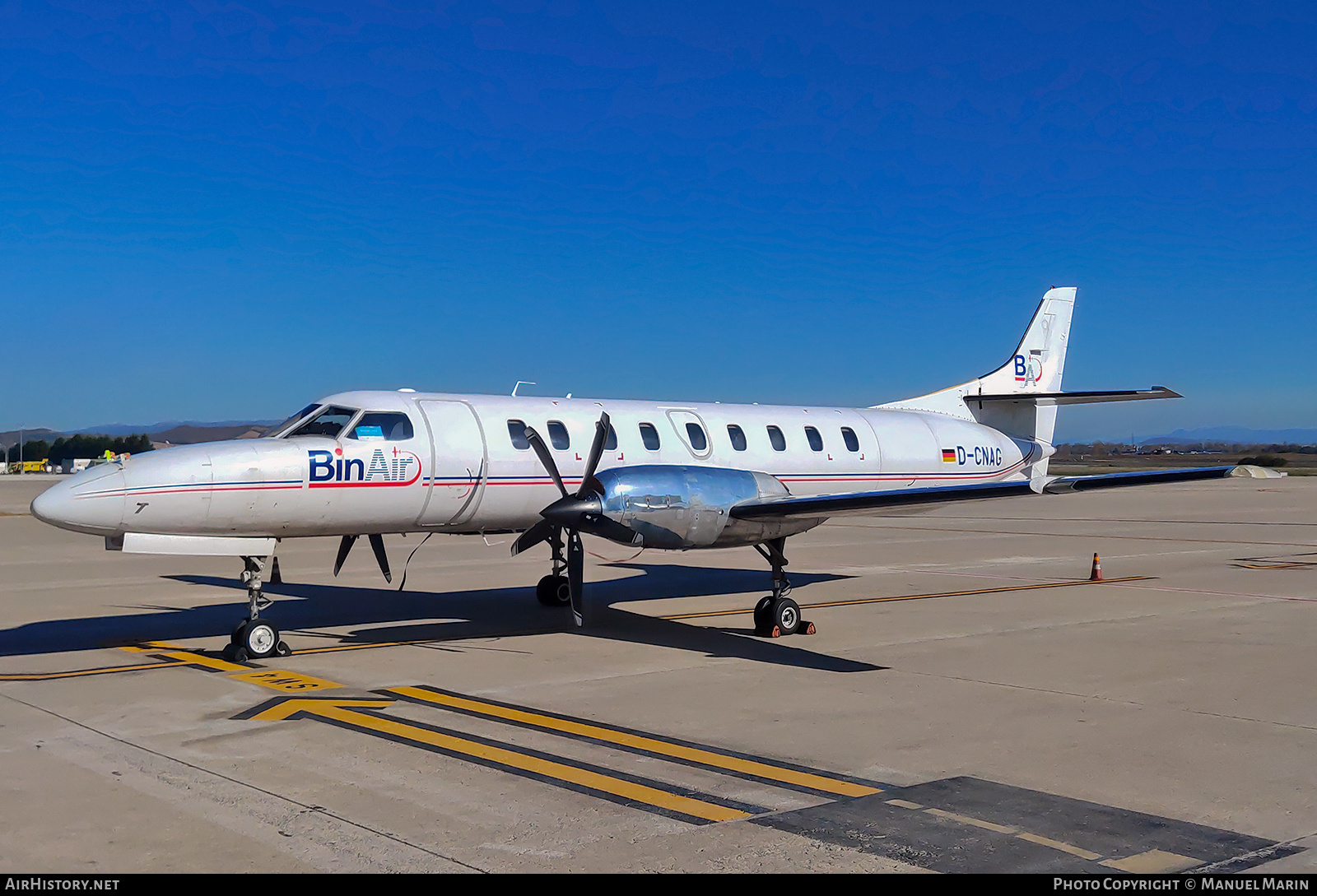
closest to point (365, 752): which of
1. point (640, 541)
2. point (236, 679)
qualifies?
point (236, 679)

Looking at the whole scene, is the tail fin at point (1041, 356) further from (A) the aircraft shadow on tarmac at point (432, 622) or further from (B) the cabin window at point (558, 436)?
(B) the cabin window at point (558, 436)

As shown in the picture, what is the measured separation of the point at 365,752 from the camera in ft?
26.2

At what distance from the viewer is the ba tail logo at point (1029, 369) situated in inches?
793

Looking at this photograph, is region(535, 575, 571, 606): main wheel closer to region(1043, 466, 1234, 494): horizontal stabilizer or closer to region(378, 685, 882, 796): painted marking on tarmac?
region(378, 685, 882, 796): painted marking on tarmac

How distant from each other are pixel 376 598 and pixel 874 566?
1052cm

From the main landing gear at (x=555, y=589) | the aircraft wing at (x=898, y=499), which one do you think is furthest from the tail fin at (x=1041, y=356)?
the main landing gear at (x=555, y=589)

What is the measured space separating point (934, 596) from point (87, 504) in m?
12.6

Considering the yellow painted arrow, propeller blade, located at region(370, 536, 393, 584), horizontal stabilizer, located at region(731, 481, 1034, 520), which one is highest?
horizontal stabilizer, located at region(731, 481, 1034, 520)

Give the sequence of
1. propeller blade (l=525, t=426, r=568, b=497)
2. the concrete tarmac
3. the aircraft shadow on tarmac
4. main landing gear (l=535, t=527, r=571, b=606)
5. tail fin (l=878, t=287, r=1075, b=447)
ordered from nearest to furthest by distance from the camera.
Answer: the concrete tarmac → the aircraft shadow on tarmac → propeller blade (l=525, t=426, r=568, b=497) → main landing gear (l=535, t=527, r=571, b=606) → tail fin (l=878, t=287, r=1075, b=447)

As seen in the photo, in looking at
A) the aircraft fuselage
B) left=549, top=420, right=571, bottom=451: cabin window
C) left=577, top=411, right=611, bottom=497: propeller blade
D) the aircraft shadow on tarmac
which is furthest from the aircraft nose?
left=549, top=420, right=571, bottom=451: cabin window

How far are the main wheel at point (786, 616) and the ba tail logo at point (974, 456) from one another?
5.78 metres

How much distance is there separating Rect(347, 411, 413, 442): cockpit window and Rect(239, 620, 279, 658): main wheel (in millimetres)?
2389

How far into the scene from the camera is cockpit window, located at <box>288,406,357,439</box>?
12.6 m
